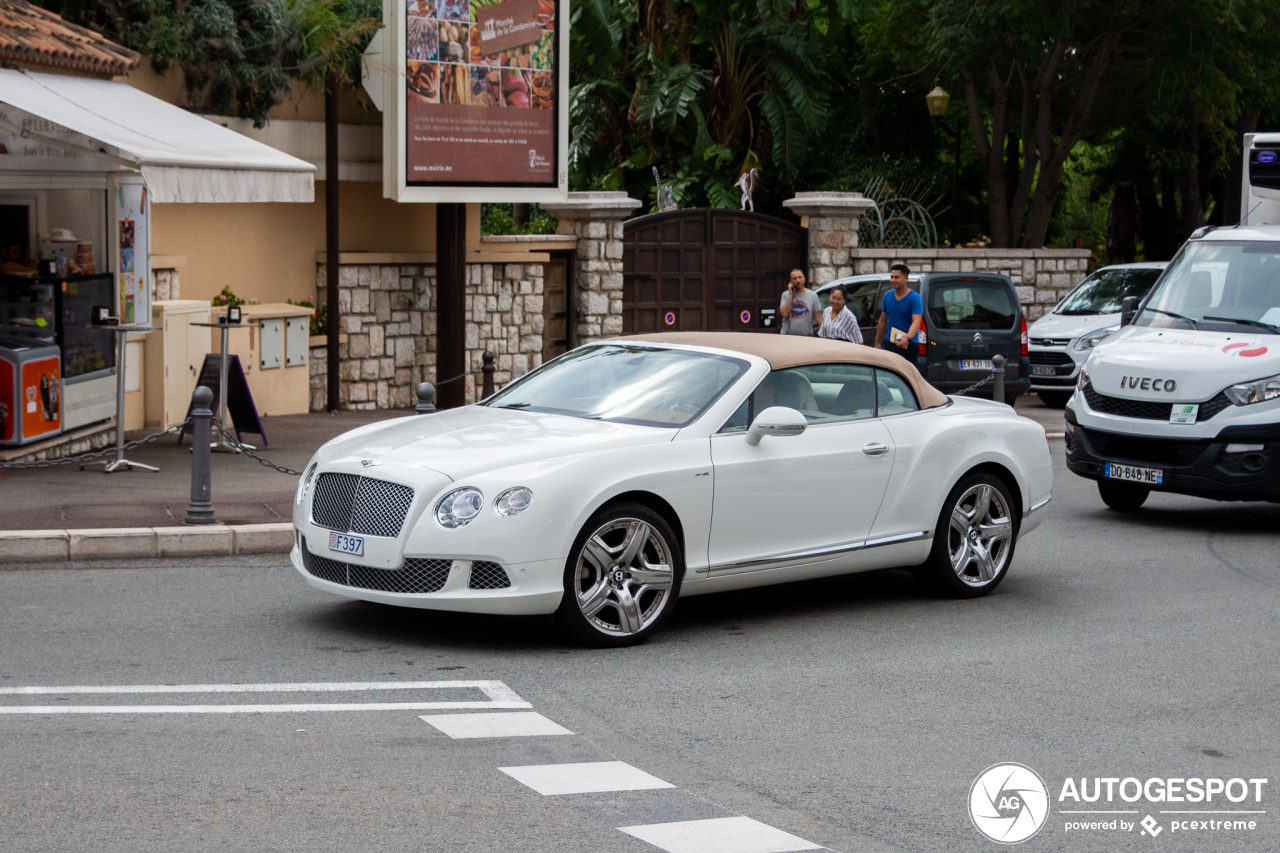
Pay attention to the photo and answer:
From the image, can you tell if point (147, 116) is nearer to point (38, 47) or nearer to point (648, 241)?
point (38, 47)

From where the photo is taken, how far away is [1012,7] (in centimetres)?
2453

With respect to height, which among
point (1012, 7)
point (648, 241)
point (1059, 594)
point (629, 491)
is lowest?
point (1059, 594)

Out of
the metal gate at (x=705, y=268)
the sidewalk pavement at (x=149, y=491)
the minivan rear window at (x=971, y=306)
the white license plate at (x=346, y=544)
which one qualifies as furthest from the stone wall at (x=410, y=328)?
the white license plate at (x=346, y=544)

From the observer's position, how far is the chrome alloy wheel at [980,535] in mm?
9266

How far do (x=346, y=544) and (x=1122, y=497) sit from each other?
24.2ft

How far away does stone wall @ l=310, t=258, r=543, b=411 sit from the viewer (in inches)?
730

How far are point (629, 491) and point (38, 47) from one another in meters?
8.14

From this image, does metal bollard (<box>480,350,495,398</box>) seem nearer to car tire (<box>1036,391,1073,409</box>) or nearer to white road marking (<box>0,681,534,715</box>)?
white road marking (<box>0,681,534,715</box>)

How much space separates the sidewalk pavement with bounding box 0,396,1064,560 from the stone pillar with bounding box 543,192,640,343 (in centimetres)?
690

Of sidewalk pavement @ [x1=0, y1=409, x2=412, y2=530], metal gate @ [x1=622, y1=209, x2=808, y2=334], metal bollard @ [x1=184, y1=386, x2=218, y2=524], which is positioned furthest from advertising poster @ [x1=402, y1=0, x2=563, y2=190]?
metal bollard @ [x1=184, y1=386, x2=218, y2=524]

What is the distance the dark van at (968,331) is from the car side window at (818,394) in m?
9.50

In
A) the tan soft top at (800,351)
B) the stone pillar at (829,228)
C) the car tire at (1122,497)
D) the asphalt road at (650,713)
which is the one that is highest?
the stone pillar at (829,228)

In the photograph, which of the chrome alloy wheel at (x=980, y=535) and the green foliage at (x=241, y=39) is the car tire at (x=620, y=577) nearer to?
the chrome alloy wheel at (x=980, y=535)

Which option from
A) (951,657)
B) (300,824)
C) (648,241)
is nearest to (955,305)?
(648,241)
